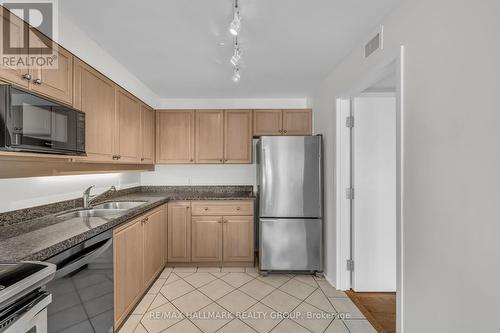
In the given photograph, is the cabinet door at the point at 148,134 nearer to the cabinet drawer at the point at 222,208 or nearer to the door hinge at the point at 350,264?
the cabinet drawer at the point at 222,208

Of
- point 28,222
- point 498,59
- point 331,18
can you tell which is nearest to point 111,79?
point 28,222

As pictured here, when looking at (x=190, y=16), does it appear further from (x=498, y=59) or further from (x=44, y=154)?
(x=498, y=59)

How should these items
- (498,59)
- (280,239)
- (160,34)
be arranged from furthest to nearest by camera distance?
(280,239) → (160,34) → (498,59)

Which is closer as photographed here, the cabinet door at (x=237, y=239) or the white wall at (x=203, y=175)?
the cabinet door at (x=237, y=239)

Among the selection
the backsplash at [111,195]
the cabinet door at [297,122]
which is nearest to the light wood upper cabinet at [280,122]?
the cabinet door at [297,122]

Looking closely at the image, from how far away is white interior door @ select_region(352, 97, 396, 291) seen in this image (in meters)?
2.37

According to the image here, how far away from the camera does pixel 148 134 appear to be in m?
3.09

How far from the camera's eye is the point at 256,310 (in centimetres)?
209

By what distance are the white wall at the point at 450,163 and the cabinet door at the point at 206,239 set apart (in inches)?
83.0

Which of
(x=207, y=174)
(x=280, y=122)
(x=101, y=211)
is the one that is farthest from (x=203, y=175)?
(x=101, y=211)

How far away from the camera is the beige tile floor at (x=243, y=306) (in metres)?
1.88

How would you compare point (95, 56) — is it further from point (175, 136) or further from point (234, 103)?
point (234, 103)

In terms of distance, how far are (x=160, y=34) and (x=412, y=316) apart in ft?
8.87

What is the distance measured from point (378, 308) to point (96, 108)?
3.26 meters
